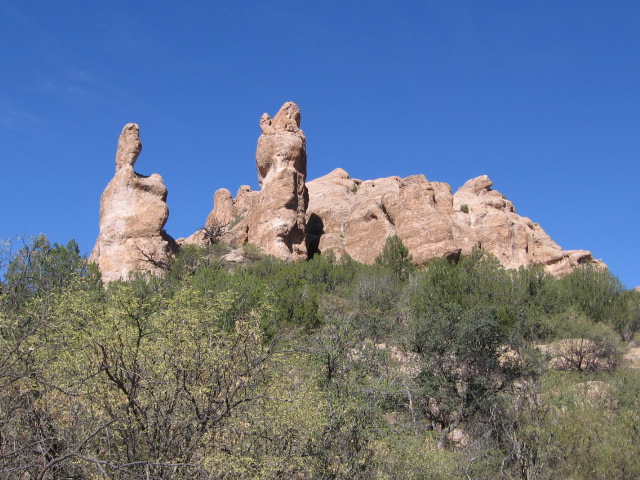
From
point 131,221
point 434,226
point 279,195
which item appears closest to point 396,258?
point 434,226

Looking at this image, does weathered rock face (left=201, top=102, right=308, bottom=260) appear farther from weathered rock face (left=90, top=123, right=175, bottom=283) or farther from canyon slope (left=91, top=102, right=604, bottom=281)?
weathered rock face (left=90, top=123, right=175, bottom=283)

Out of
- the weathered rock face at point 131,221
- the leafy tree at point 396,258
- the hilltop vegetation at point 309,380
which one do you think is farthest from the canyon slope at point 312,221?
the hilltop vegetation at point 309,380

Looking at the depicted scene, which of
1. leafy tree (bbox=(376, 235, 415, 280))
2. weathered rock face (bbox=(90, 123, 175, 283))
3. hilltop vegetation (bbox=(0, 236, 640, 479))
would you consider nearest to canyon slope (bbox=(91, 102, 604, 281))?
weathered rock face (bbox=(90, 123, 175, 283))

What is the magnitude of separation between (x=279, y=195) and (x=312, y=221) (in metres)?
7.30

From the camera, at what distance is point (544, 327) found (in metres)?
31.9

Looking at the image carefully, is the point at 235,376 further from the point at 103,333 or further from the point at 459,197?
the point at 459,197

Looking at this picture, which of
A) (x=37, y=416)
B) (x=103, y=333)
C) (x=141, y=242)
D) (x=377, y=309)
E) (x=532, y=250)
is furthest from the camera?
(x=532, y=250)

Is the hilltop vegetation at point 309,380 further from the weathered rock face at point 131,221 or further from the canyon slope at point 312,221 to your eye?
the canyon slope at point 312,221

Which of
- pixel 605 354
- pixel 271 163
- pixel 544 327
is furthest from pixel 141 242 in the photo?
pixel 605 354

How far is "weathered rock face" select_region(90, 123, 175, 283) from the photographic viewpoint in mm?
41688

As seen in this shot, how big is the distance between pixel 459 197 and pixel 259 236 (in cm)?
1677

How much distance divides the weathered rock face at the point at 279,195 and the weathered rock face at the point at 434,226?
3940 millimetres

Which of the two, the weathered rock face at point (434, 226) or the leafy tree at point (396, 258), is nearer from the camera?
the leafy tree at point (396, 258)

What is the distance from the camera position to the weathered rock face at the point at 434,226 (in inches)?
1860
